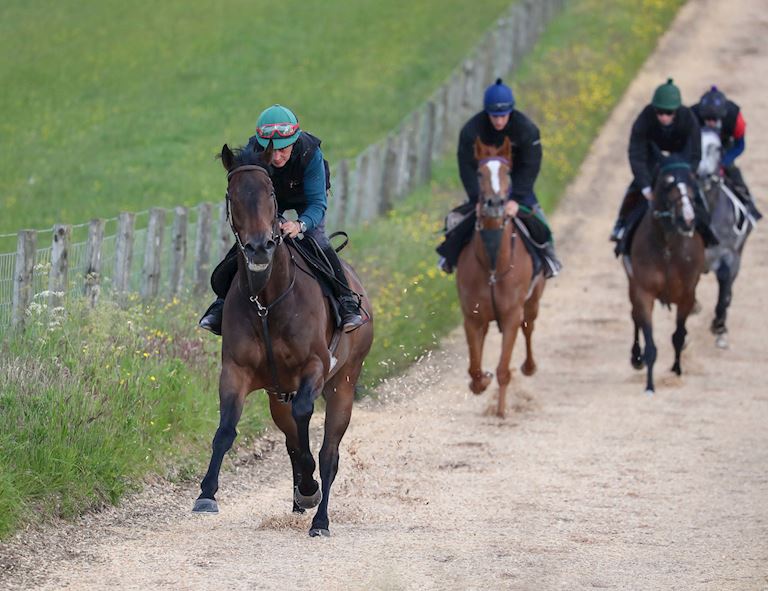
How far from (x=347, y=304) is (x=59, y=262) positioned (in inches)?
139

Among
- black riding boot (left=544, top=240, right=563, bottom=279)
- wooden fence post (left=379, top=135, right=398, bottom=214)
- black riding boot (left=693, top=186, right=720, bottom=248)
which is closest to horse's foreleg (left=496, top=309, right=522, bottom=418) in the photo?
black riding boot (left=544, top=240, right=563, bottom=279)

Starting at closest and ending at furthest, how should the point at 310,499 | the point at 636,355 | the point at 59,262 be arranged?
the point at 310,499 < the point at 59,262 < the point at 636,355

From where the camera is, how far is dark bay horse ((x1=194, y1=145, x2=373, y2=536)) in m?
8.88

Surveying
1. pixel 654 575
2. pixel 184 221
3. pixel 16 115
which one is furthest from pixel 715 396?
pixel 16 115

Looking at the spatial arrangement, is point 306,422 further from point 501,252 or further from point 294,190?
point 501,252

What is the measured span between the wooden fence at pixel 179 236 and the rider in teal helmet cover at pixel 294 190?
2.27m

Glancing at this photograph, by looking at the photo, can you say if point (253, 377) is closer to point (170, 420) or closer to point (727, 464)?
point (170, 420)

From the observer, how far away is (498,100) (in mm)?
14773

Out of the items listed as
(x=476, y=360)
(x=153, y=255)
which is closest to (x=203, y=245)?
(x=153, y=255)

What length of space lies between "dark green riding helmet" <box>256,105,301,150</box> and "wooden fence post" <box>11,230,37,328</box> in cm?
319

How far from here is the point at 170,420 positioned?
11.7m

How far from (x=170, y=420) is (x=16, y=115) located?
22.2 m

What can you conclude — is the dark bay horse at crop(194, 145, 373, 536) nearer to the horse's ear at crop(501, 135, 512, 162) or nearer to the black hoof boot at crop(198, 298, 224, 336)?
the black hoof boot at crop(198, 298, 224, 336)

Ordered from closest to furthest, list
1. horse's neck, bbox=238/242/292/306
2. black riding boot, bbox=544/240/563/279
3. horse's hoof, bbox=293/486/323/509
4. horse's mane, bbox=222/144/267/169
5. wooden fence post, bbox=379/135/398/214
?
1. horse's mane, bbox=222/144/267/169
2. horse's neck, bbox=238/242/292/306
3. horse's hoof, bbox=293/486/323/509
4. black riding boot, bbox=544/240/563/279
5. wooden fence post, bbox=379/135/398/214
